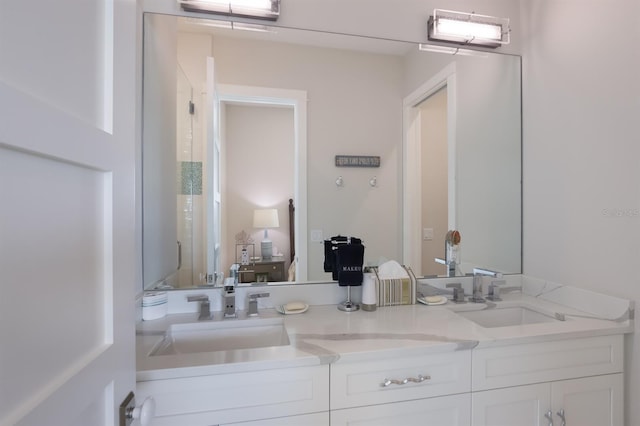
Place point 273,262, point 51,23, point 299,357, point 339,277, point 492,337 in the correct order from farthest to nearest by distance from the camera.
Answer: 1. point 273,262
2. point 339,277
3. point 492,337
4. point 299,357
5. point 51,23

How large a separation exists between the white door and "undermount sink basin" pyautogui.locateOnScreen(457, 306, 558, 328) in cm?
143

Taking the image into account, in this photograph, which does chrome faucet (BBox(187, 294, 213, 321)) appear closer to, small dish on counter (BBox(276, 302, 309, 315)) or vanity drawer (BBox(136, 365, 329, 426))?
small dish on counter (BBox(276, 302, 309, 315))

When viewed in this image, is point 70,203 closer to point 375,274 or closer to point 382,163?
point 375,274

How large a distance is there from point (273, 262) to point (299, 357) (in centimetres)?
63

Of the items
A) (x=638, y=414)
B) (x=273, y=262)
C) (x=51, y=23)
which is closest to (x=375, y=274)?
(x=273, y=262)

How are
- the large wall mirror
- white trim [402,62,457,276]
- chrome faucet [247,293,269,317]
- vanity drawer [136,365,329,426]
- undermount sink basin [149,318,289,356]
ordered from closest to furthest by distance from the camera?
vanity drawer [136,365,329,426] < undermount sink basin [149,318,289,356] < chrome faucet [247,293,269,317] < the large wall mirror < white trim [402,62,457,276]

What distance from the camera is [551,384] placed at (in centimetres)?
109

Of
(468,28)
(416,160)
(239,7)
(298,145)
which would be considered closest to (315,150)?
(298,145)

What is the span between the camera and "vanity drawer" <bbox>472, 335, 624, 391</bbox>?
40.7 inches

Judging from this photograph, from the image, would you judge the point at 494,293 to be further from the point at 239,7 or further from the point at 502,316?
the point at 239,7

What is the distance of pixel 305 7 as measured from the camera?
141cm

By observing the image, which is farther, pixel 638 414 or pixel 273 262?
pixel 273 262

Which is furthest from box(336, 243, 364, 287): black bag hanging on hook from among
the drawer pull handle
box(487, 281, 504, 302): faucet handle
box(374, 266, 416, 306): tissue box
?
box(487, 281, 504, 302): faucet handle

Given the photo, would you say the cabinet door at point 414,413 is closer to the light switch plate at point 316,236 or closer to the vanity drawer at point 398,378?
the vanity drawer at point 398,378
